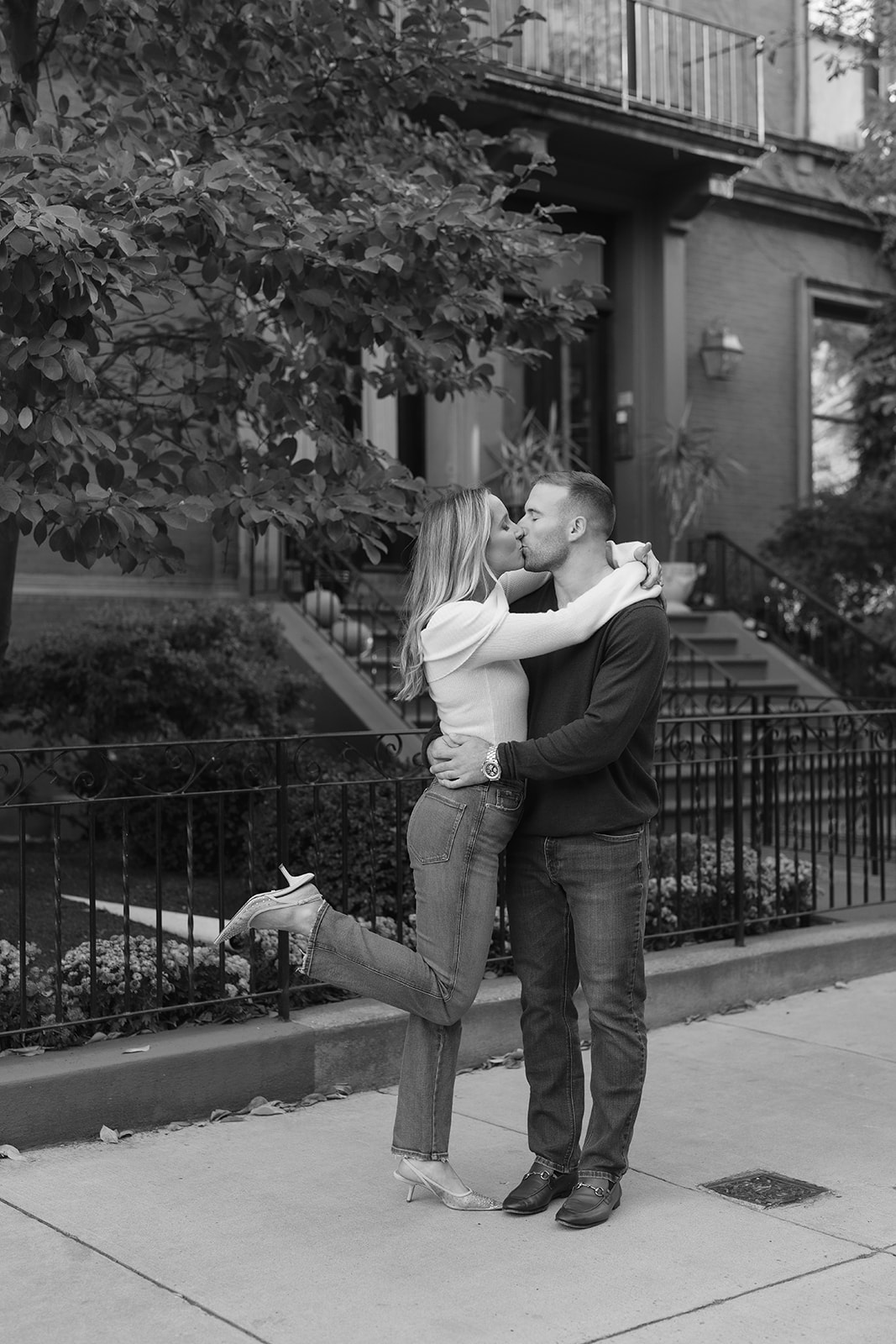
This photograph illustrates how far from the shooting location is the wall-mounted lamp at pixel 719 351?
14.4 meters

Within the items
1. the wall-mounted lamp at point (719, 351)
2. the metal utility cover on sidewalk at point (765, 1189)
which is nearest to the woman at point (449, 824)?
the metal utility cover on sidewalk at point (765, 1189)

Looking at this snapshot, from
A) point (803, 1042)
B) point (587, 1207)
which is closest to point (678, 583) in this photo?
point (803, 1042)

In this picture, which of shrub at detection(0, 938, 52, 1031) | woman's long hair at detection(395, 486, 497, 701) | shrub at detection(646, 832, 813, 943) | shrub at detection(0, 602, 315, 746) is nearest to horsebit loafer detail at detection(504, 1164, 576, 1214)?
woman's long hair at detection(395, 486, 497, 701)

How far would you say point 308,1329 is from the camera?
10.9 ft

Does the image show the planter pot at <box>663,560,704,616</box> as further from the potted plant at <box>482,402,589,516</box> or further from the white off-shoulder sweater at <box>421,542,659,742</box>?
the white off-shoulder sweater at <box>421,542,659,742</box>

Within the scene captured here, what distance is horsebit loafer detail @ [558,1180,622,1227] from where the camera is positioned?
12.8ft

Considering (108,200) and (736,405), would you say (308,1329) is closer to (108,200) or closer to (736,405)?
(108,200)

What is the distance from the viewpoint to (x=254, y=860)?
5613 mm

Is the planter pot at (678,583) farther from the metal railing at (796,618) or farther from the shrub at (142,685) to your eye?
the shrub at (142,685)

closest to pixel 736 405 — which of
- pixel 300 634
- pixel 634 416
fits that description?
pixel 634 416

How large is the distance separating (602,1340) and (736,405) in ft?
40.9

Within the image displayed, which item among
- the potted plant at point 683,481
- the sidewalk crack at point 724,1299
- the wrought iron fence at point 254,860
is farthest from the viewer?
the potted plant at point 683,481

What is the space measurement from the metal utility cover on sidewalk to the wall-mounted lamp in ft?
36.2

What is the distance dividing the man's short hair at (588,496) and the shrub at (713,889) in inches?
108
